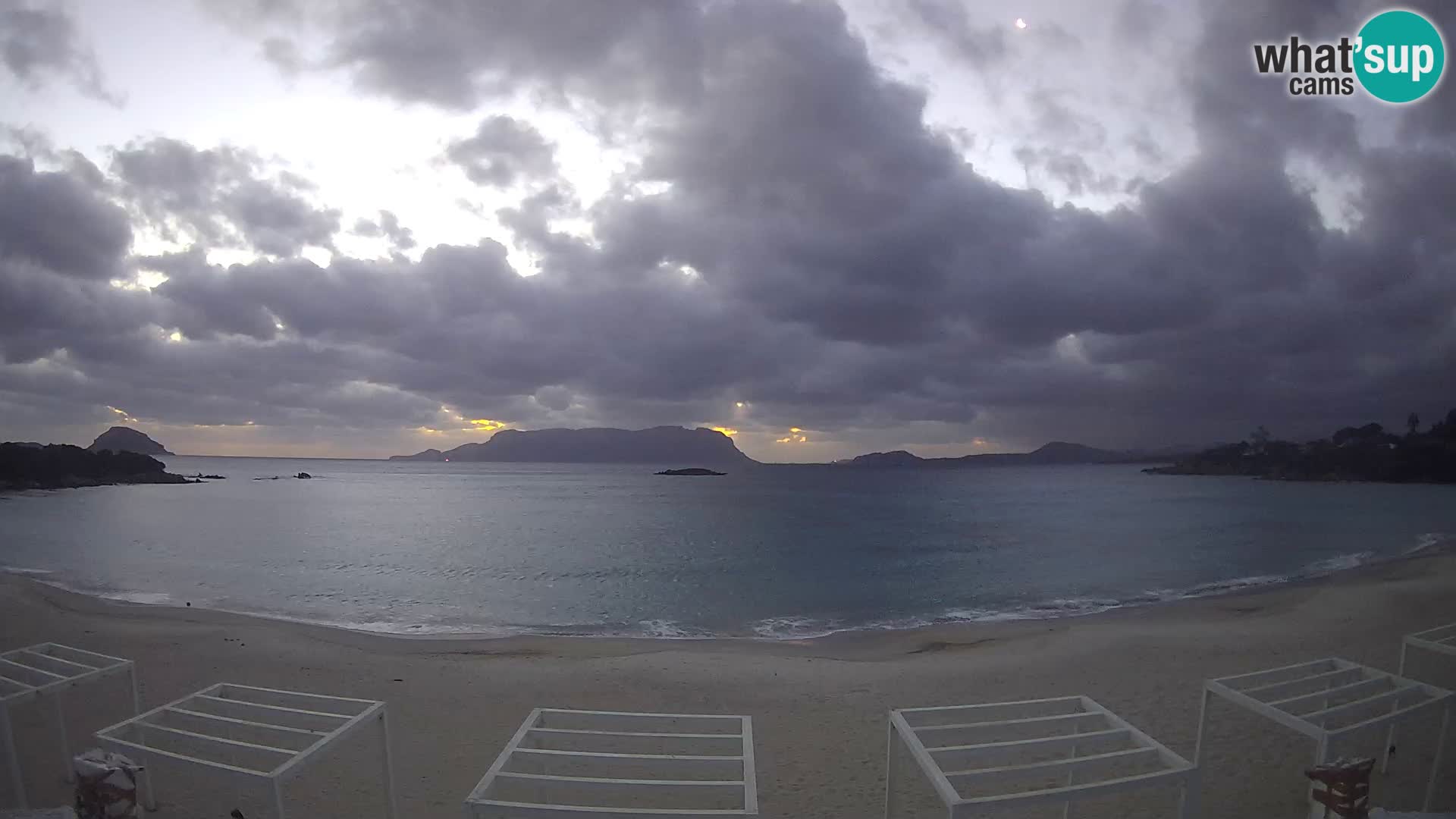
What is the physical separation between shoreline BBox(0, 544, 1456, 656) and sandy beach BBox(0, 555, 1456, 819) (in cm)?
14

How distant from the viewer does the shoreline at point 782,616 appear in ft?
53.3

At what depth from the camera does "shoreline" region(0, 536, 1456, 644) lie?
1623 cm

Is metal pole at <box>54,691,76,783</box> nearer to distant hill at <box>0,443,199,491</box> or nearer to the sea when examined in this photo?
the sea

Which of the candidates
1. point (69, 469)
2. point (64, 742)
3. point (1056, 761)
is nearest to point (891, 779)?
point (1056, 761)

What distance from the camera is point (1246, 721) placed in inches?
313

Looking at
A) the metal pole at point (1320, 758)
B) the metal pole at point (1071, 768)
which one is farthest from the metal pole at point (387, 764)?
the metal pole at point (1320, 758)

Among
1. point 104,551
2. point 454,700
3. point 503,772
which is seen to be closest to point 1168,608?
point 454,700

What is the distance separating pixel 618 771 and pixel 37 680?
5.54 meters

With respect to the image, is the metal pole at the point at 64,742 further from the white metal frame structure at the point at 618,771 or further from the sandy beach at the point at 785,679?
the white metal frame structure at the point at 618,771

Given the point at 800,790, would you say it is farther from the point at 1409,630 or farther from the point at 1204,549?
the point at 1204,549

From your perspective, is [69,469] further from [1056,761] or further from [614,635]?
[1056,761]

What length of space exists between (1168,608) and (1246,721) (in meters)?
12.3

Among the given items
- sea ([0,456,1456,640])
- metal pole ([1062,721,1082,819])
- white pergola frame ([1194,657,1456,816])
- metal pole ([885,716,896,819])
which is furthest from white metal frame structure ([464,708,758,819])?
sea ([0,456,1456,640])

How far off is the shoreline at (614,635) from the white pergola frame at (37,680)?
755 centimetres
